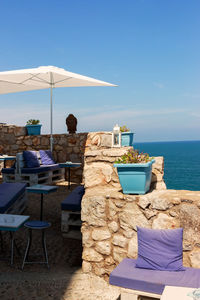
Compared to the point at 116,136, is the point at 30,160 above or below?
below

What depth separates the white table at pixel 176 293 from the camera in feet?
6.48

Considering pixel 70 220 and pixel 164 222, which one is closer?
pixel 164 222

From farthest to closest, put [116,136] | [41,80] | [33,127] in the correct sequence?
[33,127]
[41,80]
[116,136]

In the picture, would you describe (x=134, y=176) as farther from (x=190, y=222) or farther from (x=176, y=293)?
(x=176, y=293)

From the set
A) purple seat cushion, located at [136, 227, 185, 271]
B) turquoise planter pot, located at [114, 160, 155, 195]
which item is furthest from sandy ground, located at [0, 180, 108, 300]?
turquoise planter pot, located at [114, 160, 155, 195]

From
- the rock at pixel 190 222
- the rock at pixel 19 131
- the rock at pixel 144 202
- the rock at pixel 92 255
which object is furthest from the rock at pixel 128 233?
the rock at pixel 19 131

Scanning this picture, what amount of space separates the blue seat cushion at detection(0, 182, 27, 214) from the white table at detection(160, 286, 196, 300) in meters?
2.40

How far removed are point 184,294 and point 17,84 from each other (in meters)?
6.78

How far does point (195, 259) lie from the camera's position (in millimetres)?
2688

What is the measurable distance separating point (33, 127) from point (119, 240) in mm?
6502

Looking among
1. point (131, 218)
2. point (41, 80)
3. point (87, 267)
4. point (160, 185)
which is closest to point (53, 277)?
point (87, 267)

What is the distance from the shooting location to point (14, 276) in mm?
2959

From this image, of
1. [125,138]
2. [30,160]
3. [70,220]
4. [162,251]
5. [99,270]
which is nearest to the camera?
[162,251]

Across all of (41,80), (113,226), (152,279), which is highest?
(41,80)
